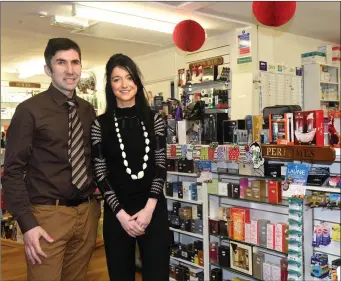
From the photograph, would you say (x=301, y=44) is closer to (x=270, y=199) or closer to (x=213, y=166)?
(x=213, y=166)

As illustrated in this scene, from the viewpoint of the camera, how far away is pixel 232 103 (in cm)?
539

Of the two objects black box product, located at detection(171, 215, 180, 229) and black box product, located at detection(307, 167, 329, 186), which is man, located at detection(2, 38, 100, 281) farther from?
black box product, located at detection(171, 215, 180, 229)

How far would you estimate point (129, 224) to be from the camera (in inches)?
72.6

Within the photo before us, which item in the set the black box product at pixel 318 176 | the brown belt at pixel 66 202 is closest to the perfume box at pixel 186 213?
the black box product at pixel 318 176

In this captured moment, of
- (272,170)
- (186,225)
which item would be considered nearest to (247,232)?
(272,170)

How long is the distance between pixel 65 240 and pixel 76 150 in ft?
1.51

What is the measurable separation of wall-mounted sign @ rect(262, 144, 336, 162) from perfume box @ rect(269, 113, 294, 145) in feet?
0.17

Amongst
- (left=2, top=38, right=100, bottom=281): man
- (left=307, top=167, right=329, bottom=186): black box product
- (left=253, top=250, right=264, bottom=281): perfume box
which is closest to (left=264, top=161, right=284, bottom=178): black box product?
(left=307, top=167, right=329, bottom=186): black box product

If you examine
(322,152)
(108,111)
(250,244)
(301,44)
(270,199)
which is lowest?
(250,244)

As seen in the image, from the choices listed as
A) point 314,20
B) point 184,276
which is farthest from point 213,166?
point 314,20

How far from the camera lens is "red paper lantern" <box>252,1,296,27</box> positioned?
3236 millimetres

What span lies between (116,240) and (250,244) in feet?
5.42

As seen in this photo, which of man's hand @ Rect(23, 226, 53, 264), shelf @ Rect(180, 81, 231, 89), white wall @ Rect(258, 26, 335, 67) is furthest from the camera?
shelf @ Rect(180, 81, 231, 89)

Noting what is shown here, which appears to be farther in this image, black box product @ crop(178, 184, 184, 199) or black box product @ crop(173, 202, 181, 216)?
black box product @ crop(173, 202, 181, 216)
